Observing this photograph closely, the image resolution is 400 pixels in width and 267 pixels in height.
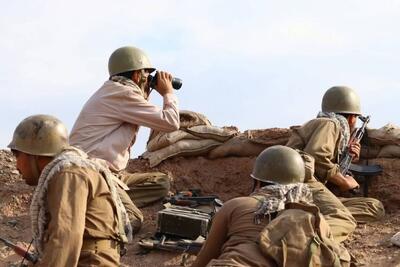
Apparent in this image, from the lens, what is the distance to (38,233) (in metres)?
5.45

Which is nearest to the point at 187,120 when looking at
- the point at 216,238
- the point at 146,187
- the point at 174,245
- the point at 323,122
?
the point at 146,187

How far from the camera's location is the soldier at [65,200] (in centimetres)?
517

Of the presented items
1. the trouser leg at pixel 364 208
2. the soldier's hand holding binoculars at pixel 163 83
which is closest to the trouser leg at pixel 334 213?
the trouser leg at pixel 364 208

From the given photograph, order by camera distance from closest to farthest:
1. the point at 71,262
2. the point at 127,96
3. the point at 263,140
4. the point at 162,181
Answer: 1. the point at 71,262
2. the point at 127,96
3. the point at 162,181
4. the point at 263,140

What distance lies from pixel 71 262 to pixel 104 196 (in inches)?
17.8

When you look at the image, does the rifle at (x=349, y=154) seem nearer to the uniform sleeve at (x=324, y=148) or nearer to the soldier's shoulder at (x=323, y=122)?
the uniform sleeve at (x=324, y=148)

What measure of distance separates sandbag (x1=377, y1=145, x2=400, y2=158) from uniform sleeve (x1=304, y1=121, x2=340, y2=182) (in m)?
1.17

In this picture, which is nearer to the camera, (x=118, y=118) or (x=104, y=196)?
(x=104, y=196)

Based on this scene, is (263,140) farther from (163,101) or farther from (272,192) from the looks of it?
(272,192)

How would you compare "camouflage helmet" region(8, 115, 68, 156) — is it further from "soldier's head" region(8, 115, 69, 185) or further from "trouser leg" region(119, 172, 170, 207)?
"trouser leg" region(119, 172, 170, 207)

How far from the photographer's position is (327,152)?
29.9 feet

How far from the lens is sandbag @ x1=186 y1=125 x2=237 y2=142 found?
1062 cm

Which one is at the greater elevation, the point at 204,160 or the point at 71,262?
the point at 71,262

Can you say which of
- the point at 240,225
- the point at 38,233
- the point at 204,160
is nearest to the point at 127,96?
the point at 204,160
